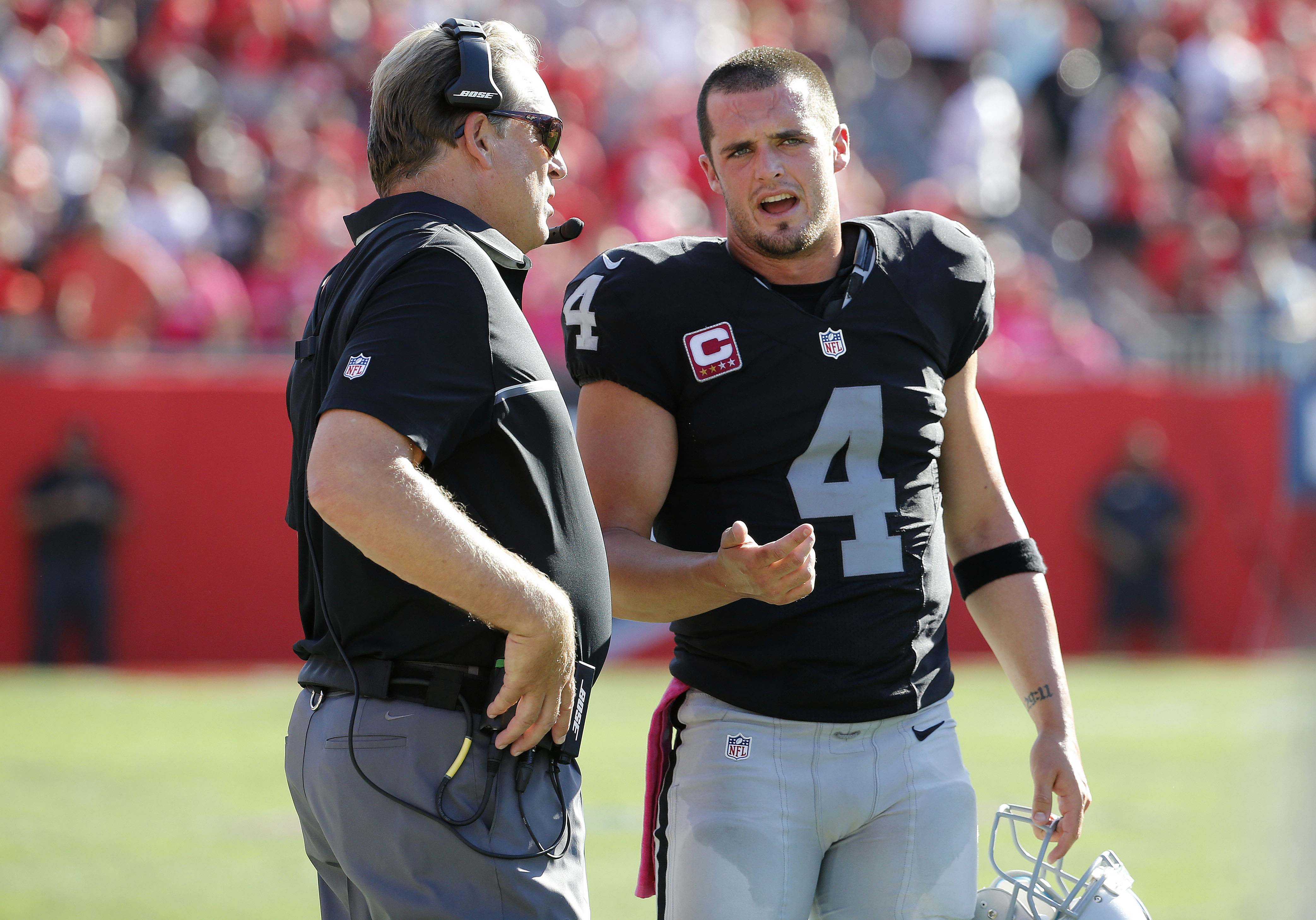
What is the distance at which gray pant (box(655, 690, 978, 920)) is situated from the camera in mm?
2814

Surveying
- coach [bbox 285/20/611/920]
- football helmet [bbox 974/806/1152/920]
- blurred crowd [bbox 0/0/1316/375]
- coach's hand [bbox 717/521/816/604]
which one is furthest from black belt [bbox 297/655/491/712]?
blurred crowd [bbox 0/0/1316/375]

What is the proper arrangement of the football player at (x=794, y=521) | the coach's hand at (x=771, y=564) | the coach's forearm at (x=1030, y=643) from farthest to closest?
the coach's forearm at (x=1030, y=643), the football player at (x=794, y=521), the coach's hand at (x=771, y=564)

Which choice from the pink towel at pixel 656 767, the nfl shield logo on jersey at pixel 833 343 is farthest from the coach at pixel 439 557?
the nfl shield logo on jersey at pixel 833 343

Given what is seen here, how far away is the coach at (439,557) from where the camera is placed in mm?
2271

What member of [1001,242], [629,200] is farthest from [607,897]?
[1001,242]

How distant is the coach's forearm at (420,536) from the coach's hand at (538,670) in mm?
49

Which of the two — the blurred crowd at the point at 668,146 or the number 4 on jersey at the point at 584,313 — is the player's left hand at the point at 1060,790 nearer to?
the number 4 on jersey at the point at 584,313

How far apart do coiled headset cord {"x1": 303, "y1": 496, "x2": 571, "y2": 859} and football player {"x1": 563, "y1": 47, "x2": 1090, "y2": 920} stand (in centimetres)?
47

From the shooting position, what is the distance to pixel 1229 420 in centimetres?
1304

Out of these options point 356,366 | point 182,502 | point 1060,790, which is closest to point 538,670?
point 356,366

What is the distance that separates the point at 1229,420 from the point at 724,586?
448 inches

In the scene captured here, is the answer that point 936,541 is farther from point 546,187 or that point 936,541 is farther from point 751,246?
point 546,187

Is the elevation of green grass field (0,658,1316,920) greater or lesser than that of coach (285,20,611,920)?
lesser

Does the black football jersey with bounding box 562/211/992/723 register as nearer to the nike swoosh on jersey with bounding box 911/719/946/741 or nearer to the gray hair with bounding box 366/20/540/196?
the nike swoosh on jersey with bounding box 911/719/946/741
